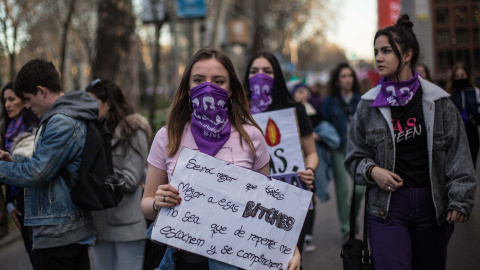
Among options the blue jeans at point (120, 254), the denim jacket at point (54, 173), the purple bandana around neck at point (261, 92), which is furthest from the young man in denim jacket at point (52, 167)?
the purple bandana around neck at point (261, 92)

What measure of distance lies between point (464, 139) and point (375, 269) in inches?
38.9

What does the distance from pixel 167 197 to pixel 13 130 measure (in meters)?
2.60

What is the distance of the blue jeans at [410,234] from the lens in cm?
311

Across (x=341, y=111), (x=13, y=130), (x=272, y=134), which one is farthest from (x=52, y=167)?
(x=341, y=111)

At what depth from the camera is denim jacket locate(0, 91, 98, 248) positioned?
3156 millimetres

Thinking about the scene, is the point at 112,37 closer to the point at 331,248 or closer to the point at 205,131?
the point at 331,248

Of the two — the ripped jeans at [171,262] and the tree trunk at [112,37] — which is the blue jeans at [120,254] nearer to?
the ripped jeans at [171,262]

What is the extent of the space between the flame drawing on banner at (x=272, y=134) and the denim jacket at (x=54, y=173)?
1310mm

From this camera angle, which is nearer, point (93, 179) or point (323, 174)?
point (93, 179)

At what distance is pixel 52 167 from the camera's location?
319 centimetres

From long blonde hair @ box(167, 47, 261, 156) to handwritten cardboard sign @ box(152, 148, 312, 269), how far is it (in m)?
0.20

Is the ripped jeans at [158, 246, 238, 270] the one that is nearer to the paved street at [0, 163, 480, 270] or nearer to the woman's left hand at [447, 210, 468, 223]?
the woman's left hand at [447, 210, 468, 223]

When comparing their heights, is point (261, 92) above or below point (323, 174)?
above

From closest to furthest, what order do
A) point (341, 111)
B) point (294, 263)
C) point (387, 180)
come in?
point (294, 263) → point (387, 180) → point (341, 111)
